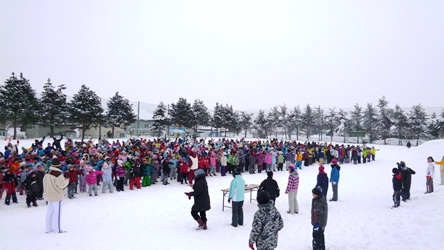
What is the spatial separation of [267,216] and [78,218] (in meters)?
6.37

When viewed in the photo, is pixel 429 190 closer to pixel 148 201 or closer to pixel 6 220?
pixel 148 201

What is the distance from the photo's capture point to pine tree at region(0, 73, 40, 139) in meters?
30.9

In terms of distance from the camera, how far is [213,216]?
8.88 metres

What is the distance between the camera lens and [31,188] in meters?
9.54

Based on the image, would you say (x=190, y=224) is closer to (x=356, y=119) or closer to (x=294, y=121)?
(x=294, y=121)

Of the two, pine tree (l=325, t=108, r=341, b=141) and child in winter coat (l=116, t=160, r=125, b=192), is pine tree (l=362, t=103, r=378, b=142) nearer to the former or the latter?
pine tree (l=325, t=108, r=341, b=141)

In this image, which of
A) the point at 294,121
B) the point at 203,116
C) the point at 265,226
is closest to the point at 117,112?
the point at 203,116

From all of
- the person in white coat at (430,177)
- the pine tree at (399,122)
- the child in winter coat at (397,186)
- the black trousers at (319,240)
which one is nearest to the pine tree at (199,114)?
the pine tree at (399,122)

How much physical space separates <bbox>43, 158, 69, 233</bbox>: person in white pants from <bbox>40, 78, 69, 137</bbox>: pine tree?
31.6 meters

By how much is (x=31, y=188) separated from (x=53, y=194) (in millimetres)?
3630

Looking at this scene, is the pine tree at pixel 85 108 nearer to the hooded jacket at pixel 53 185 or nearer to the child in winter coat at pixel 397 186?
the hooded jacket at pixel 53 185

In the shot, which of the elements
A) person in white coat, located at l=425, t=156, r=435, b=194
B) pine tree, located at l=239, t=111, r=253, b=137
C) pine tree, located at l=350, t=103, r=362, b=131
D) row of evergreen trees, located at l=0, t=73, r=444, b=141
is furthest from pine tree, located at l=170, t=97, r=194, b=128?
person in white coat, located at l=425, t=156, r=435, b=194

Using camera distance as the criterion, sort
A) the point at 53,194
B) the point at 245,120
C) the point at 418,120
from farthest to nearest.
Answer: the point at 245,120
the point at 418,120
the point at 53,194

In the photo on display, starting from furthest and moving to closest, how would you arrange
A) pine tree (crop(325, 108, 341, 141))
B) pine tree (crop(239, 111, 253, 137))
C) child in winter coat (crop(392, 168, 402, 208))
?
pine tree (crop(239, 111, 253, 137)) < pine tree (crop(325, 108, 341, 141)) < child in winter coat (crop(392, 168, 402, 208))
